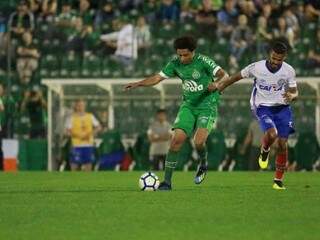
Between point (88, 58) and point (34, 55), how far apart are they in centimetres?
147

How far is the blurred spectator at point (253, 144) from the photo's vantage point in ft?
95.5

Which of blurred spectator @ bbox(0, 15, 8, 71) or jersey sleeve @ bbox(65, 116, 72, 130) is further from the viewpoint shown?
blurred spectator @ bbox(0, 15, 8, 71)

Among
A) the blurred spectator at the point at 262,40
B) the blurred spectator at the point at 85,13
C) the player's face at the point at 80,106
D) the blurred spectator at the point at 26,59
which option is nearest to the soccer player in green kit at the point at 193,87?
the player's face at the point at 80,106

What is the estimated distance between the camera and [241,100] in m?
30.7

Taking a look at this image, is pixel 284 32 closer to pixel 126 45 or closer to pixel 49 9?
pixel 126 45

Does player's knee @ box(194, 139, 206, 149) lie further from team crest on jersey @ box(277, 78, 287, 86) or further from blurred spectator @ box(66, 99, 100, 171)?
blurred spectator @ box(66, 99, 100, 171)

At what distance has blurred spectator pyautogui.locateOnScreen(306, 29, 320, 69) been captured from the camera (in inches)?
1214

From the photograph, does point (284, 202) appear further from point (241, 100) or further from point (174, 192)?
point (241, 100)

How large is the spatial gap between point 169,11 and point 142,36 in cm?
177

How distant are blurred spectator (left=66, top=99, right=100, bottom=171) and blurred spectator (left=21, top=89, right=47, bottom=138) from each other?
1.82m

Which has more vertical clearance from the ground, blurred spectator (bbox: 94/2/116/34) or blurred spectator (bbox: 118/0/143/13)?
blurred spectator (bbox: 118/0/143/13)

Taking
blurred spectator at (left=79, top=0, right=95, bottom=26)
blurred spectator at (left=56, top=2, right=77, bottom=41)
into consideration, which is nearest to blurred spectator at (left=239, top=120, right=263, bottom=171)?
blurred spectator at (left=56, top=2, right=77, bottom=41)

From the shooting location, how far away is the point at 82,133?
29.3 meters

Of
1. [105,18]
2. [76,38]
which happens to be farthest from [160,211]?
[105,18]
